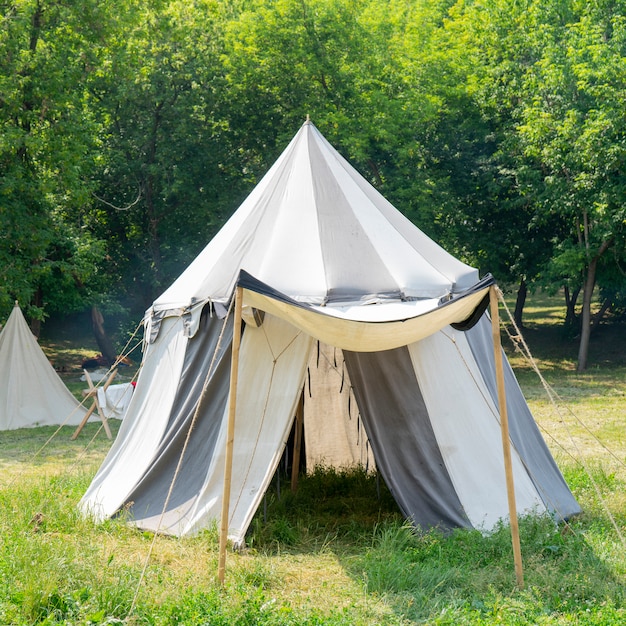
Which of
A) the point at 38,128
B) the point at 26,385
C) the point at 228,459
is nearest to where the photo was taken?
the point at 228,459

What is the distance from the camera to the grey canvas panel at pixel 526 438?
221 inches

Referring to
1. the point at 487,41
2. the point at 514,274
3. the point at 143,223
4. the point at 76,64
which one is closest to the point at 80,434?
the point at 76,64

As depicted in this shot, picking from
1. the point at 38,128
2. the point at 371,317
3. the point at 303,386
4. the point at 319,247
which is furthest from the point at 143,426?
the point at 38,128

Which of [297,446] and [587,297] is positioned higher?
[587,297]

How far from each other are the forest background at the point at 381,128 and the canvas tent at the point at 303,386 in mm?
8751

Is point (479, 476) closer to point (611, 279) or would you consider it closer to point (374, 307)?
point (374, 307)

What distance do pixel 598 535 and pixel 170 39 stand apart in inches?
578

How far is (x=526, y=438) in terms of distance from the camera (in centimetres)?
603

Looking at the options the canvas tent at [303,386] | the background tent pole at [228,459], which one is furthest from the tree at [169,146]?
the background tent pole at [228,459]

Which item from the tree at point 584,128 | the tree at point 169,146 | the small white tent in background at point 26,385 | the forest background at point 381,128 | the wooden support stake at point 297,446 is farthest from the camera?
the tree at point 169,146

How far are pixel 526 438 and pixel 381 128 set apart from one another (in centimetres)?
1185

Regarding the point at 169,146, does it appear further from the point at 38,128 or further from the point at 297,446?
the point at 297,446

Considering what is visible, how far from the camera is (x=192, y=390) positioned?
221 inches

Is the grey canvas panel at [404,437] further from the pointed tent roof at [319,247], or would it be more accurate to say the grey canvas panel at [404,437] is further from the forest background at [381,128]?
A: the forest background at [381,128]
